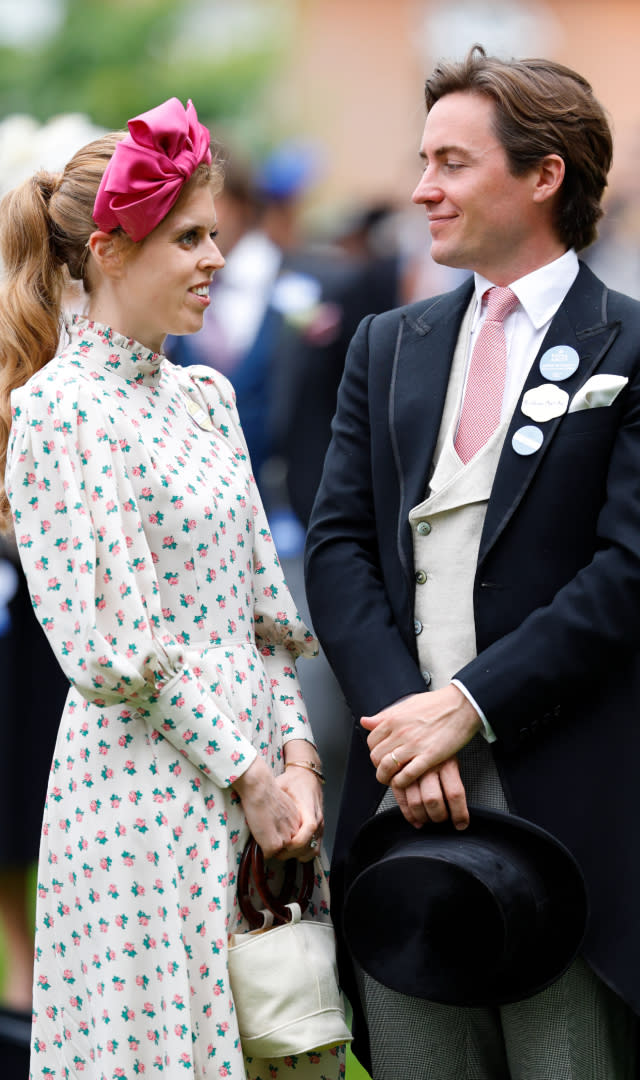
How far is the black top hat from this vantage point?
218 centimetres

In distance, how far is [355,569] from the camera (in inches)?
96.7

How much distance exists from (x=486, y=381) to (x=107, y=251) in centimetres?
66

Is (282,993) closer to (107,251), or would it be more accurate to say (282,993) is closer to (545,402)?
(545,402)

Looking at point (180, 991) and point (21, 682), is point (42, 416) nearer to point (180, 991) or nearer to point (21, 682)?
point (180, 991)

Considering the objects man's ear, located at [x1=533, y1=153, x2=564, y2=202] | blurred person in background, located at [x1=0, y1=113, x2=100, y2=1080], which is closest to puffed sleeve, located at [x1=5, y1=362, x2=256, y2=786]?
man's ear, located at [x1=533, y1=153, x2=564, y2=202]

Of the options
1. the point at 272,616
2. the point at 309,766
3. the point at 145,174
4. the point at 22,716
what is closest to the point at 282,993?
the point at 309,766

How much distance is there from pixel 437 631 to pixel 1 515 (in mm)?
752

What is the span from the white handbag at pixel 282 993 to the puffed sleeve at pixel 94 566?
271 mm

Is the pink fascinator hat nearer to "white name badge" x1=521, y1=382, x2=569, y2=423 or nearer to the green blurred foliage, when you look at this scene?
"white name badge" x1=521, y1=382, x2=569, y2=423

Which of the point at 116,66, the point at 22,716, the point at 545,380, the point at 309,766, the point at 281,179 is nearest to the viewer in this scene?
the point at 545,380

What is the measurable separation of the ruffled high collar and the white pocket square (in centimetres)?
69

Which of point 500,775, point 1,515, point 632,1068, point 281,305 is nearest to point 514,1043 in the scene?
point 632,1068

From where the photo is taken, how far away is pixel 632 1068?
239cm

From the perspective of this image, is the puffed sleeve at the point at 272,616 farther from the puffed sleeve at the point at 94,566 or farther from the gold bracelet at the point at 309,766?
the puffed sleeve at the point at 94,566
